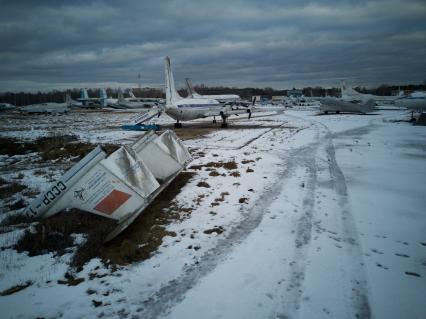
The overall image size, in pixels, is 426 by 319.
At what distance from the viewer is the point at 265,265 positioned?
184 inches

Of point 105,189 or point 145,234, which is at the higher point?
point 105,189

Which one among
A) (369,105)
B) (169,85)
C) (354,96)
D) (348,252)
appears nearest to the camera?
(348,252)

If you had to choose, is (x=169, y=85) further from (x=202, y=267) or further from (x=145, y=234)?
(x=202, y=267)

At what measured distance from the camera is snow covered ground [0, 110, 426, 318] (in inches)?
147

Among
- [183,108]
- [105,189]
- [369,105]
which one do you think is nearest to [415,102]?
[369,105]

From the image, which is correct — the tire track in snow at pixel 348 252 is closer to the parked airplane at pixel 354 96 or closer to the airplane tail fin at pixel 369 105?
the airplane tail fin at pixel 369 105

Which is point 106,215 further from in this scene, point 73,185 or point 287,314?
point 287,314

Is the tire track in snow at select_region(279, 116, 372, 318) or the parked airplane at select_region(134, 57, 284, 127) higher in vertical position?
the parked airplane at select_region(134, 57, 284, 127)

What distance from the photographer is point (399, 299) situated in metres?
3.83

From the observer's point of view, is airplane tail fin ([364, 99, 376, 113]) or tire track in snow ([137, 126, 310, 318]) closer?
tire track in snow ([137, 126, 310, 318])

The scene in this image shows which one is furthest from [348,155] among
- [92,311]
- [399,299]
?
[92,311]

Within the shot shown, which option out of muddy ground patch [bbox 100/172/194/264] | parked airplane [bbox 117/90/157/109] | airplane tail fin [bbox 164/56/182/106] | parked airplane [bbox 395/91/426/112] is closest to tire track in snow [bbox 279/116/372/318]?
muddy ground patch [bbox 100/172/194/264]

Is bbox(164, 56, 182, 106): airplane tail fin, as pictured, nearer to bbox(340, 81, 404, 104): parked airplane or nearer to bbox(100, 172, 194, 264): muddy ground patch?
bbox(100, 172, 194, 264): muddy ground patch

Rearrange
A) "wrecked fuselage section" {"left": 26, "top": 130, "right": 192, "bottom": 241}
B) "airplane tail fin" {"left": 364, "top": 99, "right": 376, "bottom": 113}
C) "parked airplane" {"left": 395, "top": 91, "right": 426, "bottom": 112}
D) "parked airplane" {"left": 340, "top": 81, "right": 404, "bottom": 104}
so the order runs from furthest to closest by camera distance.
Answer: "parked airplane" {"left": 340, "top": 81, "right": 404, "bottom": 104}
"airplane tail fin" {"left": 364, "top": 99, "right": 376, "bottom": 113}
"parked airplane" {"left": 395, "top": 91, "right": 426, "bottom": 112}
"wrecked fuselage section" {"left": 26, "top": 130, "right": 192, "bottom": 241}
